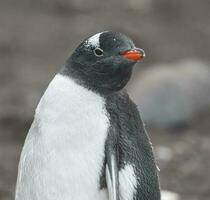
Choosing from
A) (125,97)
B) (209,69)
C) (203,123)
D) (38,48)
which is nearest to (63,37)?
(38,48)

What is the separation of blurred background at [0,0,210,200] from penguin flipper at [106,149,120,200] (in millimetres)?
2111

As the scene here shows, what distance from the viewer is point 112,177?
420cm

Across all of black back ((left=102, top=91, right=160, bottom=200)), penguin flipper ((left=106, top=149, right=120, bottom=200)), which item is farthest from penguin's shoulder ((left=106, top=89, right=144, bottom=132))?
penguin flipper ((left=106, top=149, right=120, bottom=200))

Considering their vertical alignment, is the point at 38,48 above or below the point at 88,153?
above

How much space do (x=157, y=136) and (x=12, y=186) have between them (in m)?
1.81

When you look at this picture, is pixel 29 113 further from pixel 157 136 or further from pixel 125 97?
pixel 125 97

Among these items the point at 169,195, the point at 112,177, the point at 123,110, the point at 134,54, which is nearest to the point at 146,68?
the point at 169,195

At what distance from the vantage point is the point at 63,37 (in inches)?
403

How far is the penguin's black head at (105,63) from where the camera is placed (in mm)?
4281

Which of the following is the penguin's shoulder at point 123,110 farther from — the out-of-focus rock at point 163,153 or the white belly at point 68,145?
the out-of-focus rock at point 163,153

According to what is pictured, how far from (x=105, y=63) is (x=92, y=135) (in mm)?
347

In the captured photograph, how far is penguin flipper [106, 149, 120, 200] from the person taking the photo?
420 cm

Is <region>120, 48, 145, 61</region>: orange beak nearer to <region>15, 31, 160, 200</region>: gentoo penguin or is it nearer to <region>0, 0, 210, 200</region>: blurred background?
<region>15, 31, 160, 200</region>: gentoo penguin

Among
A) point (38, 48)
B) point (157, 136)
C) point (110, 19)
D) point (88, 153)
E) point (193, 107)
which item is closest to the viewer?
point (88, 153)
